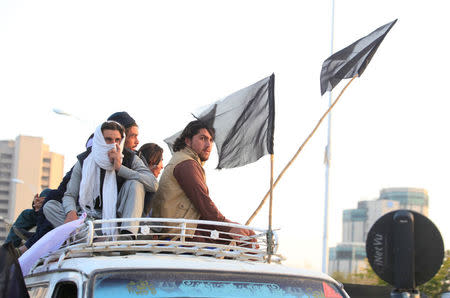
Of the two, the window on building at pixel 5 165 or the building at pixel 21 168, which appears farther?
the window on building at pixel 5 165

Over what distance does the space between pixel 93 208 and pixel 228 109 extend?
4.80 ft

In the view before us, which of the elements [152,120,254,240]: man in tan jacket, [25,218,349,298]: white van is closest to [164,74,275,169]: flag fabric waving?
[152,120,254,240]: man in tan jacket

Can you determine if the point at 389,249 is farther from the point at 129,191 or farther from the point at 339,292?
the point at 129,191

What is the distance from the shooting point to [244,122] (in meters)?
6.57

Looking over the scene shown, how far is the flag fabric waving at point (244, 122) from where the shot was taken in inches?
249

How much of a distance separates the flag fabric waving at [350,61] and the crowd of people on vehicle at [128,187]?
4.42 feet

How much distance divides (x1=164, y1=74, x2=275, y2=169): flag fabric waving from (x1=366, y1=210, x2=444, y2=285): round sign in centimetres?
104

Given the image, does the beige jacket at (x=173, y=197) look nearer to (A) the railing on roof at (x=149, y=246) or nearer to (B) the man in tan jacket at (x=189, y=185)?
(B) the man in tan jacket at (x=189, y=185)

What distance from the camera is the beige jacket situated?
614 centimetres

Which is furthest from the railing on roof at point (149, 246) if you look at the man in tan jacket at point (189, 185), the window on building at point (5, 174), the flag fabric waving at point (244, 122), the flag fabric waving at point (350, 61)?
the window on building at point (5, 174)

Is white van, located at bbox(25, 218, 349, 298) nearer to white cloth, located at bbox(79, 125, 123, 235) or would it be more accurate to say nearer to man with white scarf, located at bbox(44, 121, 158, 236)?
man with white scarf, located at bbox(44, 121, 158, 236)

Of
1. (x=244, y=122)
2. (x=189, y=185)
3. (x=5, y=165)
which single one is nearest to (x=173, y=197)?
(x=189, y=185)

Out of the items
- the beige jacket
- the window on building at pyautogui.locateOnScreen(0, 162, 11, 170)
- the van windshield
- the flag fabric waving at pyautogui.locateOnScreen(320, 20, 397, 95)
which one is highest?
the window on building at pyautogui.locateOnScreen(0, 162, 11, 170)

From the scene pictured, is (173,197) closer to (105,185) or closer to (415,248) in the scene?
(105,185)
